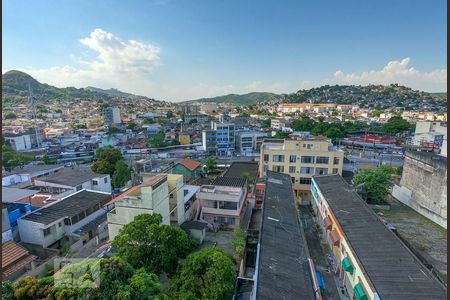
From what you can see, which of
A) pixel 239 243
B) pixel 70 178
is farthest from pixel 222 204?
pixel 70 178

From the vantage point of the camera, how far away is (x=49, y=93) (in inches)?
6004

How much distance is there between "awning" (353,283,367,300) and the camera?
14156 millimetres

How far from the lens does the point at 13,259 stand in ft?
49.7

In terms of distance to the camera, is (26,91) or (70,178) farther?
(26,91)

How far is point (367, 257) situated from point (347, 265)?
58.0 inches

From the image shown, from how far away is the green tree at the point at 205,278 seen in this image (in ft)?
40.2

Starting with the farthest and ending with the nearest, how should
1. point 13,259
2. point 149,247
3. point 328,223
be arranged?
point 328,223 → point 13,259 → point 149,247

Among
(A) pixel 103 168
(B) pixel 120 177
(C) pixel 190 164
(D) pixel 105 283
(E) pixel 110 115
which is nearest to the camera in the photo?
(D) pixel 105 283

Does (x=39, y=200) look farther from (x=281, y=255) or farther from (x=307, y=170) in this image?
(x=307, y=170)

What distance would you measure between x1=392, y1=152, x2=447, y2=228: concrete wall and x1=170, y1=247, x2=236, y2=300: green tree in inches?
899

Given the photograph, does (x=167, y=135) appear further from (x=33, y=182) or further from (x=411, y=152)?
(x=411, y=152)

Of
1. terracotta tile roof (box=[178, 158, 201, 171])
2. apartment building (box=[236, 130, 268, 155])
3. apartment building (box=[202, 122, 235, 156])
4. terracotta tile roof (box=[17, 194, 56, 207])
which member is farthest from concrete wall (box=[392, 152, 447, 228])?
terracotta tile roof (box=[17, 194, 56, 207])

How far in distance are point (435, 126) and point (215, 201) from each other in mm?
53071

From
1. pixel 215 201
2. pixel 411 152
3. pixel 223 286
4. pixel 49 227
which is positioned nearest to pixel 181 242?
pixel 223 286
